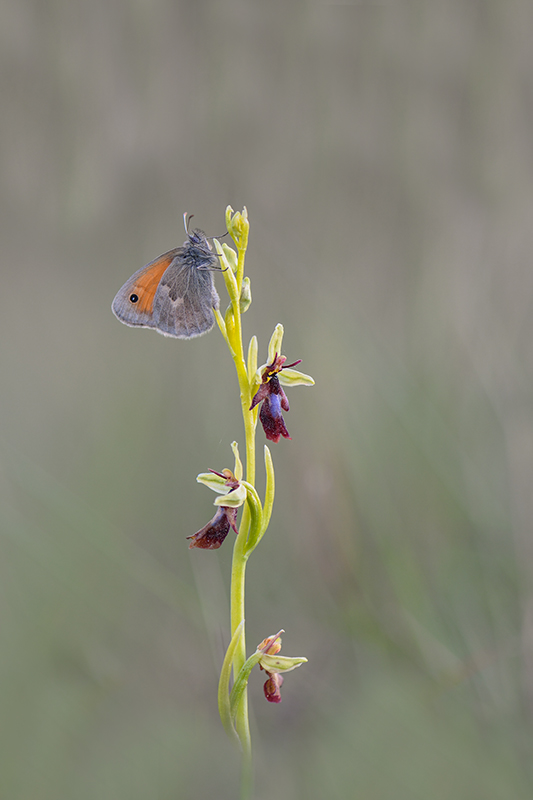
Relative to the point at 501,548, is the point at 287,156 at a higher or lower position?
higher

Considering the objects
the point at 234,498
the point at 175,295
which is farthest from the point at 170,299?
the point at 234,498

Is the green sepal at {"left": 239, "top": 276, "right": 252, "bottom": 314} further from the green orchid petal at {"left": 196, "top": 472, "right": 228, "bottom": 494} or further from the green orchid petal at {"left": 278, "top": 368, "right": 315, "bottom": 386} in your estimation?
the green orchid petal at {"left": 196, "top": 472, "right": 228, "bottom": 494}

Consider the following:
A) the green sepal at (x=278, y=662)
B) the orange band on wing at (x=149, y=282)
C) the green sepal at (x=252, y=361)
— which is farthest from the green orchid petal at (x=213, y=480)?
the orange band on wing at (x=149, y=282)

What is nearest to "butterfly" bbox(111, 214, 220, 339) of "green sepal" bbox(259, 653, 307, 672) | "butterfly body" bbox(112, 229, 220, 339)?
"butterfly body" bbox(112, 229, 220, 339)

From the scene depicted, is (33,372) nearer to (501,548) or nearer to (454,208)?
(501,548)

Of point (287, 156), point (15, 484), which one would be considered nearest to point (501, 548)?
point (15, 484)

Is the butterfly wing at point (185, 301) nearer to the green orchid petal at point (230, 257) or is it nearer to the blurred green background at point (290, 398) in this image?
the green orchid petal at point (230, 257)
